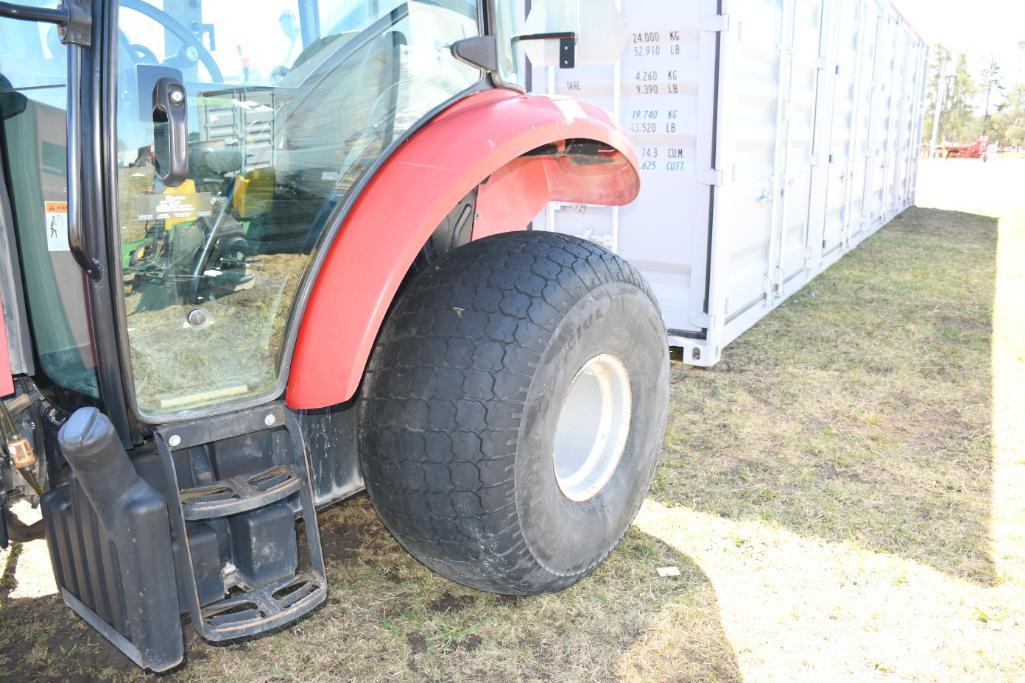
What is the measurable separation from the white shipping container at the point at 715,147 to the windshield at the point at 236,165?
8.24 feet

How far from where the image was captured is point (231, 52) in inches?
70.6

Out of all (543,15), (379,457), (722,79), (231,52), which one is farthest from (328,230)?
(722,79)

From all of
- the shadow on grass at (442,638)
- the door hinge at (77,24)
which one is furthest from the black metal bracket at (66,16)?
the shadow on grass at (442,638)

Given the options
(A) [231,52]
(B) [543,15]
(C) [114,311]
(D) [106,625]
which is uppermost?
(B) [543,15]

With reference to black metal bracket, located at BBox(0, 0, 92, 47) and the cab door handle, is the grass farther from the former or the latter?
black metal bracket, located at BBox(0, 0, 92, 47)

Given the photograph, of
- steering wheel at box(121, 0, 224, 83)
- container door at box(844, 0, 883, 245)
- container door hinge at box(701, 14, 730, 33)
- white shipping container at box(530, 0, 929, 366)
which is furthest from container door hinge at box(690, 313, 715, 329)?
container door at box(844, 0, 883, 245)

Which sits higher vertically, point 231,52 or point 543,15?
point 543,15

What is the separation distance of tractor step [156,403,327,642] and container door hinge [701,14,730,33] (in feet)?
10.3

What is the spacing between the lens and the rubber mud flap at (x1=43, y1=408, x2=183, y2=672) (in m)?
1.59

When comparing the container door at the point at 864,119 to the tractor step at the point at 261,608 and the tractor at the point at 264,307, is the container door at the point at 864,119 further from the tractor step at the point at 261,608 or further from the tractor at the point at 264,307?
the tractor step at the point at 261,608

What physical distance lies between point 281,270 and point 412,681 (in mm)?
1099

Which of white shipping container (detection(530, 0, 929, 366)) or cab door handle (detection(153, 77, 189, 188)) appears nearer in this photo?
cab door handle (detection(153, 77, 189, 188))

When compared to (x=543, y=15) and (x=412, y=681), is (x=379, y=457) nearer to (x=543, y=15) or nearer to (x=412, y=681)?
(x=412, y=681)

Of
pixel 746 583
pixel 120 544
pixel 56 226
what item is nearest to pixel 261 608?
pixel 120 544
